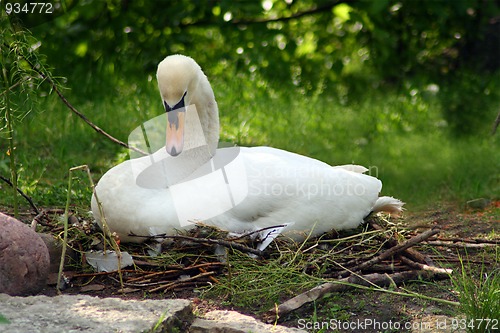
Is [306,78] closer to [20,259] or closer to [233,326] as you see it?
[20,259]

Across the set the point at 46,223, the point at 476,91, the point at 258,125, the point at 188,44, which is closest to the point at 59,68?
the point at 188,44

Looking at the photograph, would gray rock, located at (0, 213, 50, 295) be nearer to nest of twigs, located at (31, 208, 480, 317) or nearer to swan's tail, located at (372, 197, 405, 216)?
nest of twigs, located at (31, 208, 480, 317)

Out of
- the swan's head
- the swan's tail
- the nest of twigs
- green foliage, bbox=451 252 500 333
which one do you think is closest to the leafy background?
the swan's tail

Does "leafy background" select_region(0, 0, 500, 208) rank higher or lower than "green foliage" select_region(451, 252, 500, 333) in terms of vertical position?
higher

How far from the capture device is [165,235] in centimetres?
474

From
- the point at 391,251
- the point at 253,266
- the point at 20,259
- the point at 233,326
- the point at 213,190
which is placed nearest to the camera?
the point at 233,326

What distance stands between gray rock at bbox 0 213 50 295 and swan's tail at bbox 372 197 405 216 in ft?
7.17

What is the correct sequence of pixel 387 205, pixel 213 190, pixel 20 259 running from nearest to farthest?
pixel 20 259, pixel 213 190, pixel 387 205

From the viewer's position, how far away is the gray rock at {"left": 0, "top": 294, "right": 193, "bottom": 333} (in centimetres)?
351

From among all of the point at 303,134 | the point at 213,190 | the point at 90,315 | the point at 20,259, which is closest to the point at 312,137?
the point at 303,134

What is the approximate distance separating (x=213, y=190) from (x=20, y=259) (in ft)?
3.95

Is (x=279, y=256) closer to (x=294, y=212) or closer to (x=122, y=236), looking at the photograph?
(x=294, y=212)

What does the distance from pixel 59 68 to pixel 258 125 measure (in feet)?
8.12

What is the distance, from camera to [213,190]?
16.0ft
